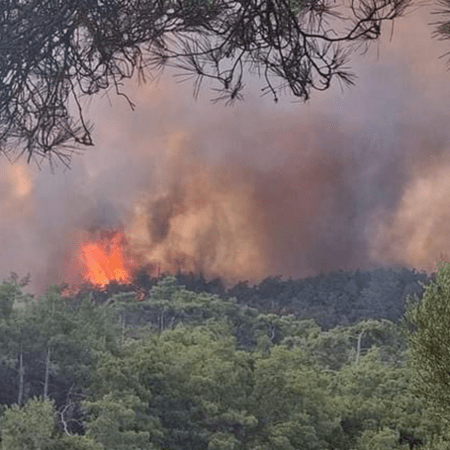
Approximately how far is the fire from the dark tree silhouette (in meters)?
47.0

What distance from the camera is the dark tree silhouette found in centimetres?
229

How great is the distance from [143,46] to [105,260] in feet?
180

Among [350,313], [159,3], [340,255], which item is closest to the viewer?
[159,3]

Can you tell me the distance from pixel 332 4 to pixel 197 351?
22994 millimetres

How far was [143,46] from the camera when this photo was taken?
7.97ft

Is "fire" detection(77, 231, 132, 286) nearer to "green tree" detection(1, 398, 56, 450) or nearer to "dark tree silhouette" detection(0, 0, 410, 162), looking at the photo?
"green tree" detection(1, 398, 56, 450)

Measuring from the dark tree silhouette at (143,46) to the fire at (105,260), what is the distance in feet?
154

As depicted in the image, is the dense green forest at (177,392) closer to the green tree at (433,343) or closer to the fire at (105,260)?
the green tree at (433,343)

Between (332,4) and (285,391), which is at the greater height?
(285,391)

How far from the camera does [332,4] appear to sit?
95.0 inches

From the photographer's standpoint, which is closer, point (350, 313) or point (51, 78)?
point (51, 78)

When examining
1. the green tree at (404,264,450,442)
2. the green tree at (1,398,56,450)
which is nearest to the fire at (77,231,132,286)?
the green tree at (1,398,56,450)

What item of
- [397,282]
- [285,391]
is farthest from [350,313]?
[285,391]

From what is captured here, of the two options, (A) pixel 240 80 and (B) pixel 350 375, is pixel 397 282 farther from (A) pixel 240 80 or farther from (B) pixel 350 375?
(A) pixel 240 80
